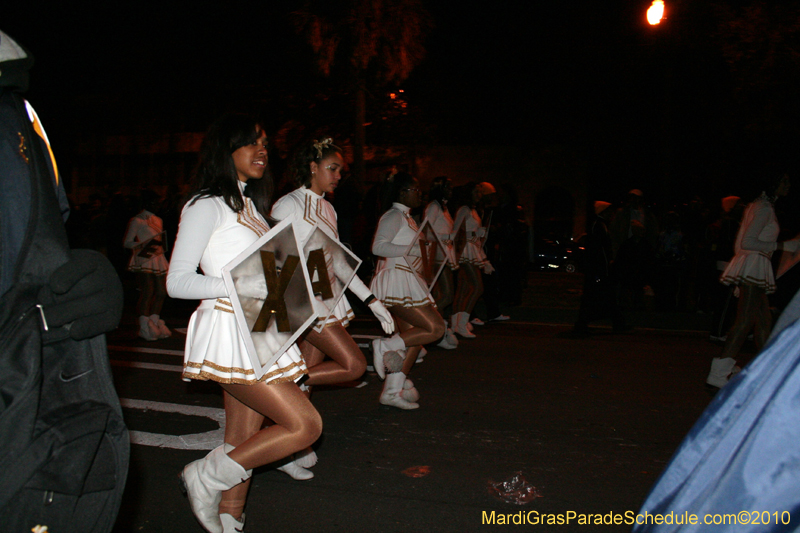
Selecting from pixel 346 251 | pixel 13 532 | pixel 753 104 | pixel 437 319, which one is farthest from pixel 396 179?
pixel 753 104

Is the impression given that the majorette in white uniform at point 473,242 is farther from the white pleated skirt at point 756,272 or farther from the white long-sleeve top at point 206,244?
the white long-sleeve top at point 206,244

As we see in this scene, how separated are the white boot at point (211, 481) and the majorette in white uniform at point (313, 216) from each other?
1.49 metres

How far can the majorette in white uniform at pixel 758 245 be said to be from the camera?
6062 millimetres

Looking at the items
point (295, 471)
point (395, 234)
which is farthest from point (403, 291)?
point (295, 471)

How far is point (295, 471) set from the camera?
13.7ft

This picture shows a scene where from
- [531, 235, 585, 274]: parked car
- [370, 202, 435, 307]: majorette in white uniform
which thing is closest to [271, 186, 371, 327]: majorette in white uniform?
[370, 202, 435, 307]: majorette in white uniform

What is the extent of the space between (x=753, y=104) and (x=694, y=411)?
10.5 m

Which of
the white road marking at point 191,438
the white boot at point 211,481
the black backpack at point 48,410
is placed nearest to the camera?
the black backpack at point 48,410

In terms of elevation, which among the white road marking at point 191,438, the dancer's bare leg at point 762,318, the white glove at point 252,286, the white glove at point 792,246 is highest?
the white glove at point 792,246

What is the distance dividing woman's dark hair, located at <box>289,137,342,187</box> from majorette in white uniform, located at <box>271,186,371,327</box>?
2.7 inches

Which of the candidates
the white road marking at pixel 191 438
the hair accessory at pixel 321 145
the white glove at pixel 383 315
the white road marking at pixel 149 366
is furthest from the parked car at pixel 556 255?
the white glove at pixel 383 315

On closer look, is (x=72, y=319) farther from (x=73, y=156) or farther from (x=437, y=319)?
(x=73, y=156)

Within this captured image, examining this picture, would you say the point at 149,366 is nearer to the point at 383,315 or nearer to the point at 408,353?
the point at 408,353

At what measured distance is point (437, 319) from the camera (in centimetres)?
568
